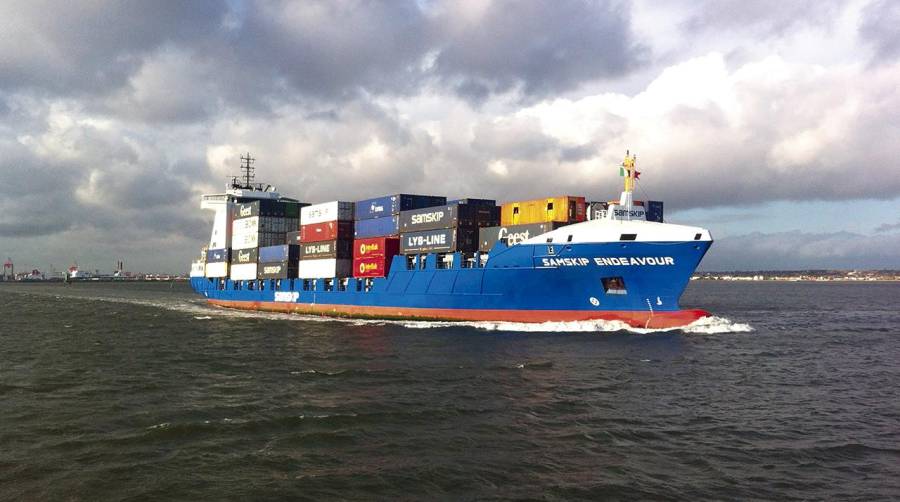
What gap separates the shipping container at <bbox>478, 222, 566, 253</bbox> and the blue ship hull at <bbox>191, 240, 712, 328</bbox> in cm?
137

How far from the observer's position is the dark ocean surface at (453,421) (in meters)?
11.3

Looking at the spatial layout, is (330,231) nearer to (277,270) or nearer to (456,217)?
(277,270)

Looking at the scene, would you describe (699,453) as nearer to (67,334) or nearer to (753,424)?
(753,424)

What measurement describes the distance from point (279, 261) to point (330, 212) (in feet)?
32.9

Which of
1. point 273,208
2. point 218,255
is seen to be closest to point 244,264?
point 273,208

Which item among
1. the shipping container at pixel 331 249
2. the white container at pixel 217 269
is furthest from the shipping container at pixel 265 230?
the shipping container at pixel 331 249

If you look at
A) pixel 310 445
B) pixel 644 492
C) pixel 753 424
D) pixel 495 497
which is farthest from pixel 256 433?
pixel 753 424

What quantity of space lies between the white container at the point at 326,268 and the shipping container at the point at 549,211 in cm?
1696

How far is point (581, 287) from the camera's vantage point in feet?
114

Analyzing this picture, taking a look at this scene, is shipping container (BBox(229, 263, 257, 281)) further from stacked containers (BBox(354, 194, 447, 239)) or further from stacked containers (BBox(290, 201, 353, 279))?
stacked containers (BBox(354, 194, 447, 239))

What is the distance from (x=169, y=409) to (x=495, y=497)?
10.9 metres

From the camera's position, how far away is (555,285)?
35.2 meters

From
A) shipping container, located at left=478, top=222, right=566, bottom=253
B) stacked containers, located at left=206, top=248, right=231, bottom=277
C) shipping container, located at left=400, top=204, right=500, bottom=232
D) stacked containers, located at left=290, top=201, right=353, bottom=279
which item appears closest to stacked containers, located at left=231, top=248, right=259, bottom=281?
stacked containers, located at left=206, top=248, right=231, bottom=277

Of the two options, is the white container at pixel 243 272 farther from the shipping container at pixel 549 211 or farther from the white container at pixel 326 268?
the shipping container at pixel 549 211
